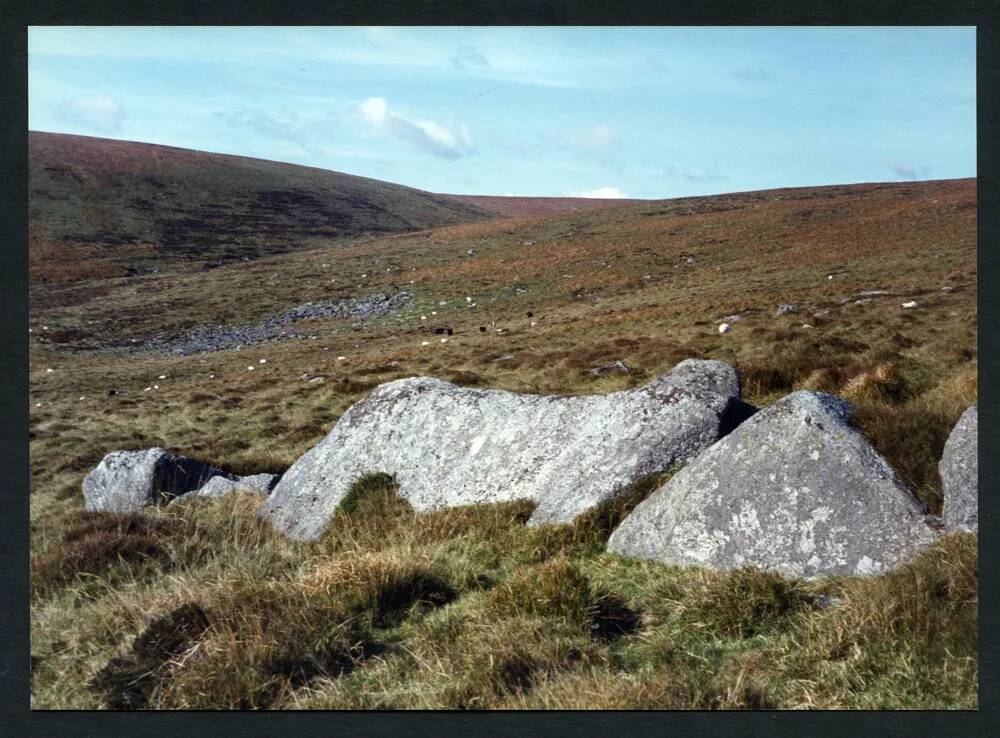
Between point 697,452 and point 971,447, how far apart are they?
222 cm

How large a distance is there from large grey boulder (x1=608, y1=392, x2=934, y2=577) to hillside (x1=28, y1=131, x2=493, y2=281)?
49.5m

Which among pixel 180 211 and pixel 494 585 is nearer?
pixel 494 585

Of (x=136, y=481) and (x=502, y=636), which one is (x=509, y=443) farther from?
(x=136, y=481)

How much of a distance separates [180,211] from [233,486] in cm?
7736

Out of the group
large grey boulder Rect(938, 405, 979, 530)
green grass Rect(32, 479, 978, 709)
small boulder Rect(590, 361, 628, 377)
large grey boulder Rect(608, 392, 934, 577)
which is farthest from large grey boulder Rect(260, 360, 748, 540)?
small boulder Rect(590, 361, 628, 377)

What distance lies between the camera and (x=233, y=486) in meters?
10.1

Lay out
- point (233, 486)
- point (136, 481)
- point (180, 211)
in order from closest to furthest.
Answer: point (233, 486) → point (136, 481) → point (180, 211)

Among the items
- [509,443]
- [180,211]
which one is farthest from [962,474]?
[180,211]

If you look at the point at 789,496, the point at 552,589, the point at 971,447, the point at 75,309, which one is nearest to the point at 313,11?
the point at 552,589

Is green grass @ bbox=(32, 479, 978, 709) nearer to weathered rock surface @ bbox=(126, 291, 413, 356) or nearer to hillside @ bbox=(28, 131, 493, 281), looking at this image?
weathered rock surface @ bbox=(126, 291, 413, 356)

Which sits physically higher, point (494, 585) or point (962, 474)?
point (962, 474)

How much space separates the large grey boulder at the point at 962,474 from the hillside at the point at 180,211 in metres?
50.9

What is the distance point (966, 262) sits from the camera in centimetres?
3338
